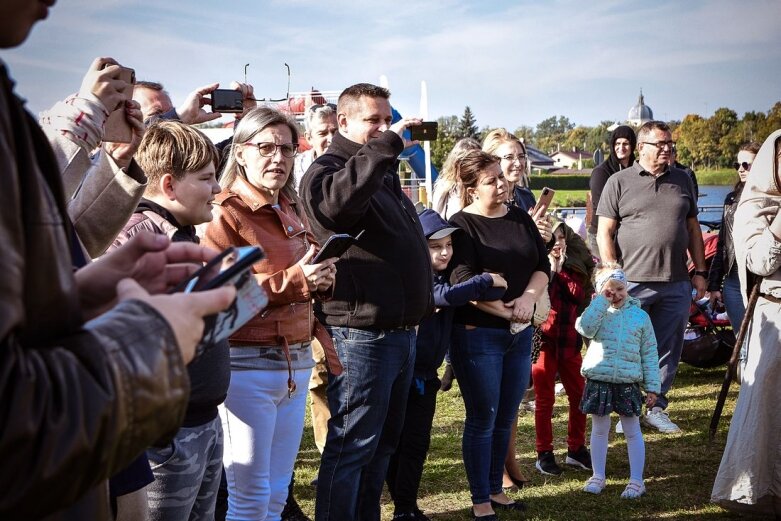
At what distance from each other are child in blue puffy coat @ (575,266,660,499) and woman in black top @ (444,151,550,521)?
57 centimetres

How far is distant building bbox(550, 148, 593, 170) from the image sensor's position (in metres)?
135

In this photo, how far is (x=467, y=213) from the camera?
4504 millimetres

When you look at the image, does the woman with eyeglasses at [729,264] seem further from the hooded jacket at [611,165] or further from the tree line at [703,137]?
the tree line at [703,137]

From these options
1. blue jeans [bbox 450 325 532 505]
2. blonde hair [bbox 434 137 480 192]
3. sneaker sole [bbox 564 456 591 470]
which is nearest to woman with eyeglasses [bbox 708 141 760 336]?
sneaker sole [bbox 564 456 591 470]

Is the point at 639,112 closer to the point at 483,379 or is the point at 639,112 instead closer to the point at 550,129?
the point at 550,129

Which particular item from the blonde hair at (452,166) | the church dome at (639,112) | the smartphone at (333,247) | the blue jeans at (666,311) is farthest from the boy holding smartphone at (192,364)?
the church dome at (639,112)

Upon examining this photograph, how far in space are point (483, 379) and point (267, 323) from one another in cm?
156

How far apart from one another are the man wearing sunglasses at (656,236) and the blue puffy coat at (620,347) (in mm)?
1318

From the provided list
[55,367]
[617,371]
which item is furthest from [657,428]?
[55,367]

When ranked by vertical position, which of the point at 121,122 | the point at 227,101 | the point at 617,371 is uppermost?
the point at 227,101

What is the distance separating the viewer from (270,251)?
3336mm

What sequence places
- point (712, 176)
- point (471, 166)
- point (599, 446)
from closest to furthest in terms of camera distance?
1. point (471, 166)
2. point (599, 446)
3. point (712, 176)

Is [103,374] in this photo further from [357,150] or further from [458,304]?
[458,304]

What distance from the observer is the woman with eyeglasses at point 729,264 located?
621 centimetres
